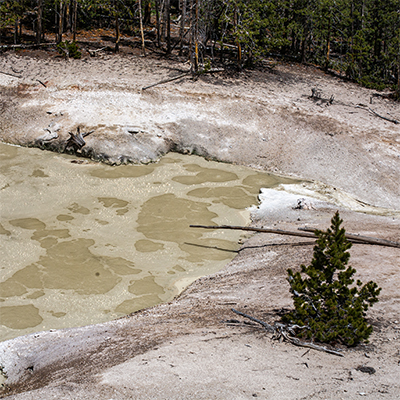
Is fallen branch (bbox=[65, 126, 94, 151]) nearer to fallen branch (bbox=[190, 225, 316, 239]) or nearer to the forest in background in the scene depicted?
fallen branch (bbox=[190, 225, 316, 239])

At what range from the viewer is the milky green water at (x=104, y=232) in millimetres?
7320

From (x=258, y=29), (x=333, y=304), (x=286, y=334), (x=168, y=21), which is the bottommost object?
(x=286, y=334)

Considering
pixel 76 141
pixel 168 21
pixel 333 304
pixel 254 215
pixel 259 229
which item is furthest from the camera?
pixel 168 21

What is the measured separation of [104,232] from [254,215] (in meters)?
3.25

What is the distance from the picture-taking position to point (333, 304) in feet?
15.7

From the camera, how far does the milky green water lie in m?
7.32

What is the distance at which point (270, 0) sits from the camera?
1830 centimetres

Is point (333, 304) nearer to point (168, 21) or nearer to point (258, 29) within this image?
point (258, 29)

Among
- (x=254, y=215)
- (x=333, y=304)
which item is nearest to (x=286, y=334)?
(x=333, y=304)

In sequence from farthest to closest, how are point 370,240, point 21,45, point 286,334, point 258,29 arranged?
point 258,29, point 21,45, point 370,240, point 286,334

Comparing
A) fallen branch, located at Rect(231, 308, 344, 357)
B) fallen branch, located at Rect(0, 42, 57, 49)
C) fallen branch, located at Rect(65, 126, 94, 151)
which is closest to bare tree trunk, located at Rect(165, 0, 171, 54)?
fallen branch, located at Rect(0, 42, 57, 49)

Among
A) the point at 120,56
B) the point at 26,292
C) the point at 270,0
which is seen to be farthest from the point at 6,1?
the point at 26,292

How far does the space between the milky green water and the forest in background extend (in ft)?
18.9

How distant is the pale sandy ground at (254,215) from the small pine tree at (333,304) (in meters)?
0.21
